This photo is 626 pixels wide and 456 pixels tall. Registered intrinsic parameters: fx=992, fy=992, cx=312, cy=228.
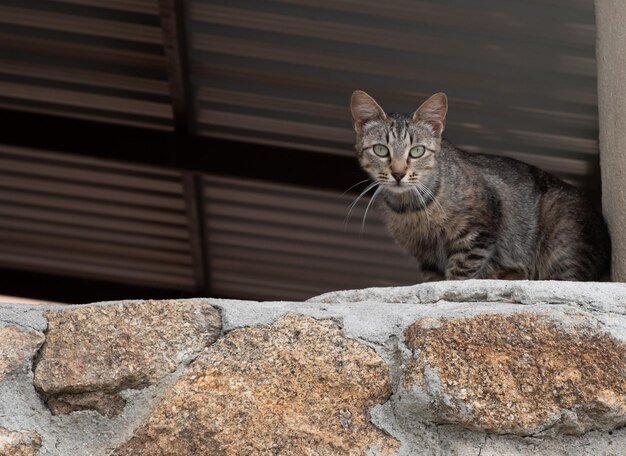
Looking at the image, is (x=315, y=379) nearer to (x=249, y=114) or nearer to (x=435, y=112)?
(x=435, y=112)

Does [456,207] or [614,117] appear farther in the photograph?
[456,207]

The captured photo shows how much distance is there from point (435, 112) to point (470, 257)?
0.72 m

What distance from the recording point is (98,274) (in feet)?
33.3

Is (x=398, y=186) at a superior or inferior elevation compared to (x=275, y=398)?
superior

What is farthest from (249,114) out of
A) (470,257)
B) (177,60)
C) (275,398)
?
(275,398)

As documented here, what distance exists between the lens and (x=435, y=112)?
469 cm

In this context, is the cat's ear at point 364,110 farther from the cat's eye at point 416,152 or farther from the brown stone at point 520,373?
the brown stone at point 520,373

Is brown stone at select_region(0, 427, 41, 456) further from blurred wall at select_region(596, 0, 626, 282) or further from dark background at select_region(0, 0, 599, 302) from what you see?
dark background at select_region(0, 0, 599, 302)

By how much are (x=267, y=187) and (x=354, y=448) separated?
5.98m

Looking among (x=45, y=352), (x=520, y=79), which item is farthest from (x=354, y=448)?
(x=520, y=79)

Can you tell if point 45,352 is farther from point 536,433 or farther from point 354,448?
point 536,433

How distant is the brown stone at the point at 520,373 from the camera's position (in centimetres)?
227

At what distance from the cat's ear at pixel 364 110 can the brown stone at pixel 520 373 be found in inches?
99.0

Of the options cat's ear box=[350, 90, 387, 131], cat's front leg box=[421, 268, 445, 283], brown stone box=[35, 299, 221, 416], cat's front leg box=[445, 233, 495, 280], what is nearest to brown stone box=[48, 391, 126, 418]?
brown stone box=[35, 299, 221, 416]
